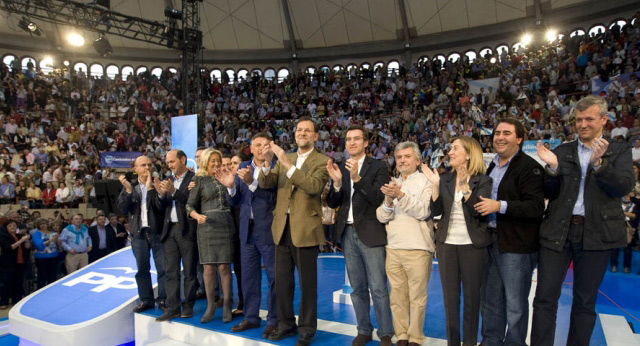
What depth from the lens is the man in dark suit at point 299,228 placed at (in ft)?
13.5

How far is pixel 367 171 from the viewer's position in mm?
4105

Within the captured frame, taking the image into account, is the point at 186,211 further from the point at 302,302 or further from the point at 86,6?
the point at 86,6

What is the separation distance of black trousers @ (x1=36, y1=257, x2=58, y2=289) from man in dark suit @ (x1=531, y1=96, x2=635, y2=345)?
8451 millimetres

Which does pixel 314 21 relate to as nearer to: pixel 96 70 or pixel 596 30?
pixel 96 70

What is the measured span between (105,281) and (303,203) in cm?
404

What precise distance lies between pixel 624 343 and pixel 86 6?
1571cm

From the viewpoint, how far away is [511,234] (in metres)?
3.46

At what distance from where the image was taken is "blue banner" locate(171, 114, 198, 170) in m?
9.08

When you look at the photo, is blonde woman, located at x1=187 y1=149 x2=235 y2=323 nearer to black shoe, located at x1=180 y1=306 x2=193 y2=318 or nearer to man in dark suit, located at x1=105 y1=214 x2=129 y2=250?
black shoe, located at x1=180 y1=306 x2=193 y2=318

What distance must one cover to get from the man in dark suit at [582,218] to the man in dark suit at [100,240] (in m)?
8.49

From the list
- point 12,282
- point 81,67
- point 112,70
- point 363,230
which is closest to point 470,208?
point 363,230

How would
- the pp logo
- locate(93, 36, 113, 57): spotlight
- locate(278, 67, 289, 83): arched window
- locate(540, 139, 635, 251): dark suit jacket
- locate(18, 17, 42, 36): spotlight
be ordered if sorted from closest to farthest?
locate(540, 139, 635, 251): dark suit jacket → the pp logo → locate(18, 17, 42, 36): spotlight → locate(93, 36, 113, 57): spotlight → locate(278, 67, 289, 83): arched window

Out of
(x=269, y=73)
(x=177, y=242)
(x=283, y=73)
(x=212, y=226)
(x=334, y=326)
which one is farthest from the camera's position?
(x=269, y=73)

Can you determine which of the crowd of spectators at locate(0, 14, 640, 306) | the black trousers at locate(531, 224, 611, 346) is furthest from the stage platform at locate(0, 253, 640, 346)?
the crowd of spectators at locate(0, 14, 640, 306)
